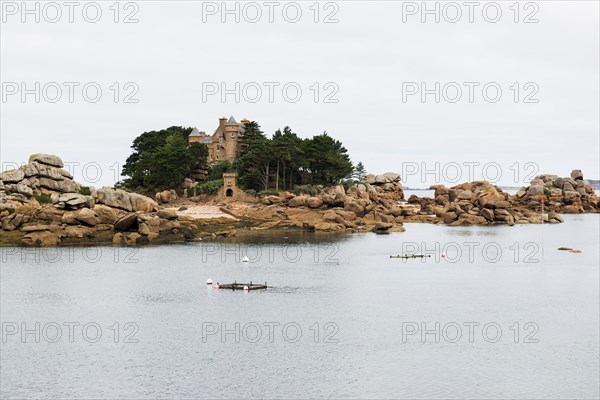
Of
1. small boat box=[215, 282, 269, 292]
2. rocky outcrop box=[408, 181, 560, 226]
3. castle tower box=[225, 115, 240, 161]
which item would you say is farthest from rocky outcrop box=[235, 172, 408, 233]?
small boat box=[215, 282, 269, 292]

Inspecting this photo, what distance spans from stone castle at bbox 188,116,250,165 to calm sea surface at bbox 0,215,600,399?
218 feet

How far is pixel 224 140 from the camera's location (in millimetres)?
158125

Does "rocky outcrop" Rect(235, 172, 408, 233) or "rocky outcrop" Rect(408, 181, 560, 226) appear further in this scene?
"rocky outcrop" Rect(408, 181, 560, 226)

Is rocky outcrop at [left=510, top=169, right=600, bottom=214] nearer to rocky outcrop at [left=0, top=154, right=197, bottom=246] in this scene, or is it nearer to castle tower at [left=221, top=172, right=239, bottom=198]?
castle tower at [left=221, top=172, right=239, bottom=198]

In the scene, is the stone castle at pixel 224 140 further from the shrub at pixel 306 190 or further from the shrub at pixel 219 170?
the shrub at pixel 306 190

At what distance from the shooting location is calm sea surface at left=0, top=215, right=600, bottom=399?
39656 millimetres

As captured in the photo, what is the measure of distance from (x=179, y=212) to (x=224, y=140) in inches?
1442

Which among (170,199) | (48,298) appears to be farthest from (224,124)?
(48,298)

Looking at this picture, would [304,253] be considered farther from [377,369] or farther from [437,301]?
[377,369]

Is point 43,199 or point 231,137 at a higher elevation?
point 231,137

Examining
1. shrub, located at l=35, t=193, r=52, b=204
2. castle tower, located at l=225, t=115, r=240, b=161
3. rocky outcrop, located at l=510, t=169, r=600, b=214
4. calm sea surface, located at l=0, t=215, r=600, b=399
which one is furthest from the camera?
rocky outcrop, located at l=510, t=169, r=600, b=214

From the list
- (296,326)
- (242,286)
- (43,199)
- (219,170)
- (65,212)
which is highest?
(219,170)

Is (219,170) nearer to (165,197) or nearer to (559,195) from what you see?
(165,197)

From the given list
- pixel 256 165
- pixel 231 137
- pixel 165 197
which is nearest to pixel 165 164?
pixel 165 197
